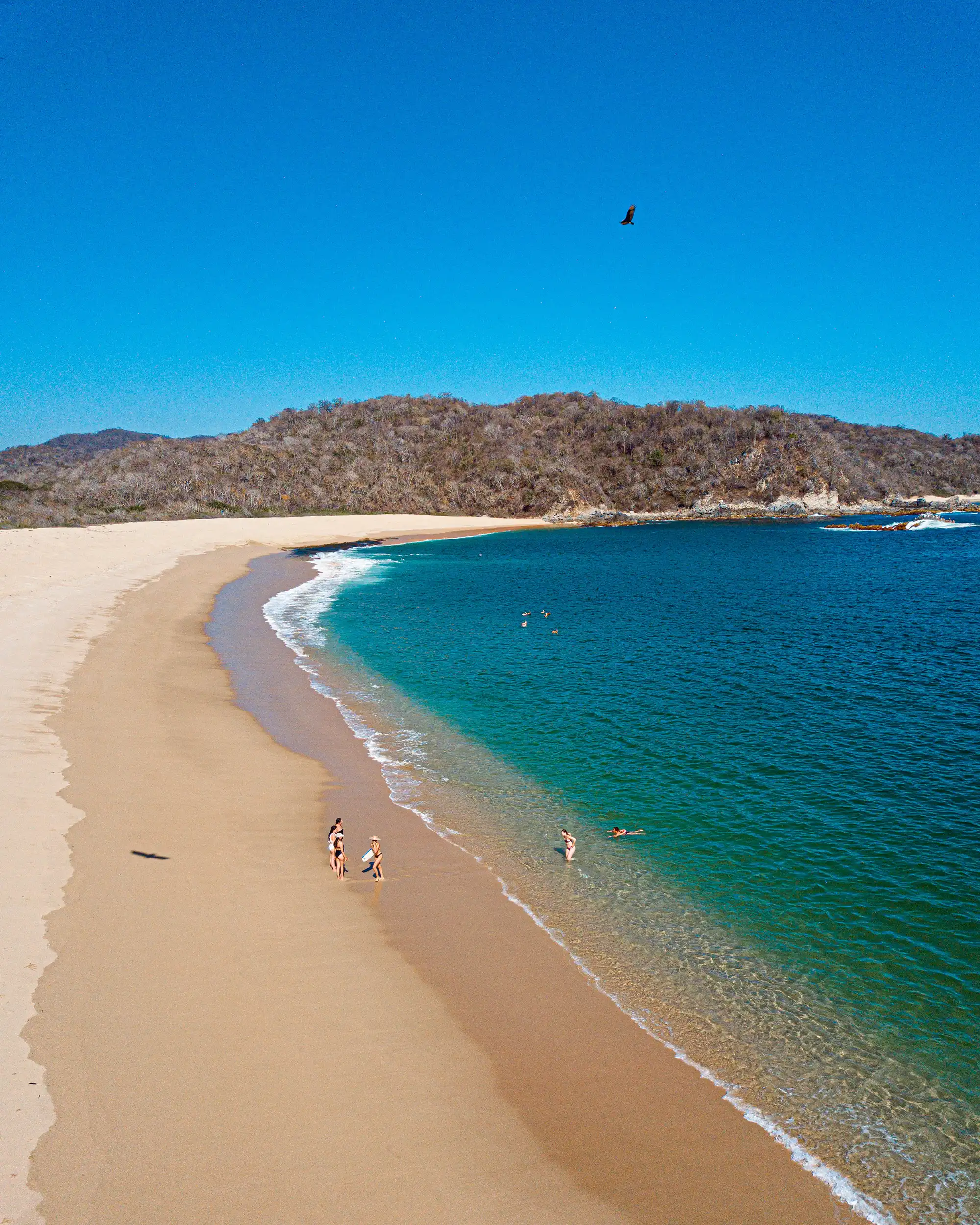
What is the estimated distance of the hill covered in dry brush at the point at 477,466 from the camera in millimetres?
111812

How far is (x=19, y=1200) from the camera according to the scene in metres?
5.57

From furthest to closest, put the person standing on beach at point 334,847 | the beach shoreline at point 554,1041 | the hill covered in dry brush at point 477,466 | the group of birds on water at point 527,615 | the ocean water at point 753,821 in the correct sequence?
the hill covered in dry brush at point 477,466
the group of birds on water at point 527,615
the person standing on beach at point 334,847
the ocean water at point 753,821
the beach shoreline at point 554,1041

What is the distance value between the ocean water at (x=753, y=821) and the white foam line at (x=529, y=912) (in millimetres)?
43

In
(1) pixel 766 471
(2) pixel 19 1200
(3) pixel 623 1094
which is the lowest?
(3) pixel 623 1094

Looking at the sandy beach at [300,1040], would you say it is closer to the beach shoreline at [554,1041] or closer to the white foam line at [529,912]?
the beach shoreline at [554,1041]

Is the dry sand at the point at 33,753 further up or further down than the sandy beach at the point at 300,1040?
further up

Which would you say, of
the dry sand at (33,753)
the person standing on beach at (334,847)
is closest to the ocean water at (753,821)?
the person standing on beach at (334,847)

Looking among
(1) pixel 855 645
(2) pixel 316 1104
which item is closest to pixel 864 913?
(2) pixel 316 1104

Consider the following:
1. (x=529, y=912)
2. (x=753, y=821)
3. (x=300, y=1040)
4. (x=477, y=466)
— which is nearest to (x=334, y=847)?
(x=529, y=912)

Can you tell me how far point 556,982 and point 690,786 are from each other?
7.38 m

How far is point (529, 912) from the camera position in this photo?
36.1 feet

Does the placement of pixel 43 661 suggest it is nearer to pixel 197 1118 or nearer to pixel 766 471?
pixel 197 1118

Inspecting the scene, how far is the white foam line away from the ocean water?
43 millimetres

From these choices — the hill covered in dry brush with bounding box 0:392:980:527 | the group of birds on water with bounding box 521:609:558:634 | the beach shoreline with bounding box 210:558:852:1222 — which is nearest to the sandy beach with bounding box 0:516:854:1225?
the beach shoreline with bounding box 210:558:852:1222
